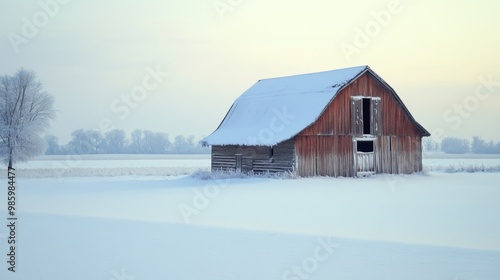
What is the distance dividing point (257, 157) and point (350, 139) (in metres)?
5.54

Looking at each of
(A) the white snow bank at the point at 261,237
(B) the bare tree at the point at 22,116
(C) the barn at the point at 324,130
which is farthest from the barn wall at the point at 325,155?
(B) the bare tree at the point at 22,116

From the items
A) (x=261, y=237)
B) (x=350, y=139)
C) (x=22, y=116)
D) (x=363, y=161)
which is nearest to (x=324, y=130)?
(x=350, y=139)

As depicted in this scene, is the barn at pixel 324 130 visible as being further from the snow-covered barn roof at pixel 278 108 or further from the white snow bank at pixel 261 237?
the white snow bank at pixel 261 237

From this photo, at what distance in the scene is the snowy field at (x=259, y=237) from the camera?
828cm

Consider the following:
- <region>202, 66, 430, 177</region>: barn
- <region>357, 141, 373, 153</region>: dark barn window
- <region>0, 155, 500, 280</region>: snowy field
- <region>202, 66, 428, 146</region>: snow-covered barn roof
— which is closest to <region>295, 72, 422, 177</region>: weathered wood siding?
<region>202, 66, 430, 177</region>: barn

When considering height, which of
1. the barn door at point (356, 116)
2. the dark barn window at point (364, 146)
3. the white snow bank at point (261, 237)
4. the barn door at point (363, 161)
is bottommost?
the white snow bank at point (261, 237)

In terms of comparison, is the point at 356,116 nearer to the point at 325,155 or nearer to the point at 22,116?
the point at 325,155

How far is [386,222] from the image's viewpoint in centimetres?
1315

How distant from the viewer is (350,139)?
31.8 metres

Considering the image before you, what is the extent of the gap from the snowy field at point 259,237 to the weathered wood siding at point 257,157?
9258mm

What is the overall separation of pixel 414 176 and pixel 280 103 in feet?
30.7

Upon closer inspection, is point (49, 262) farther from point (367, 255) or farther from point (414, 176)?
point (414, 176)

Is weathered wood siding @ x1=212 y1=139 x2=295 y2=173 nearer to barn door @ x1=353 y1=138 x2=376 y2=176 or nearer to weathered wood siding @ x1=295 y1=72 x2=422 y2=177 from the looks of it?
weathered wood siding @ x1=295 y1=72 x2=422 y2=177

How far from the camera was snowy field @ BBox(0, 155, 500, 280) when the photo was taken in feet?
27.2
